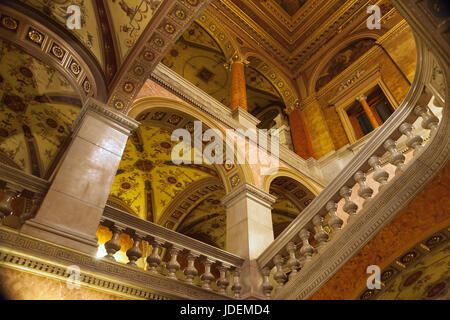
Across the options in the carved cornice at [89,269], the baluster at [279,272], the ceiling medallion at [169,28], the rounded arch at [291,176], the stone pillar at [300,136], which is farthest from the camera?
the stone pillar at [300,136]

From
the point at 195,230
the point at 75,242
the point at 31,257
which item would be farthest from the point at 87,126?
the point at 195,230

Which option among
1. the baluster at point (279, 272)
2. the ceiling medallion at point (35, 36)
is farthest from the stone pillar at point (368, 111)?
the ceiling medallion at point (35, 36)

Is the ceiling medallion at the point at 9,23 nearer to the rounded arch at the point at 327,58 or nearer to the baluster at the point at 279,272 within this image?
the baluster at the point at 279,272

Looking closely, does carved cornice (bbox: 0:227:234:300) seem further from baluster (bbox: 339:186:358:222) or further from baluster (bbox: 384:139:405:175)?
baluster (bbox: 384:139:405:175)

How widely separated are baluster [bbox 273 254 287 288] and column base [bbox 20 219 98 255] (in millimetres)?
2197

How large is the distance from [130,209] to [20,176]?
5.99 meters

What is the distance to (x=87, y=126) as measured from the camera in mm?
4520

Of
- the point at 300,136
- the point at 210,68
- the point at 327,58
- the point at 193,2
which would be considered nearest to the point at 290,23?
the point at 327,58

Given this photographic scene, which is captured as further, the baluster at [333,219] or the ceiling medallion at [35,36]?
the ceiling medallion at [35,36]

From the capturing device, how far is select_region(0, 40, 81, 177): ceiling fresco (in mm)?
5930

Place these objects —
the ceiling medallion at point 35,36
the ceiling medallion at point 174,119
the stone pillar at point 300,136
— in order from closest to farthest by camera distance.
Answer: the ceiling medallion at point 35,36 → the ceiling medallion at point 174,119 → the stone pillar at point 300,136

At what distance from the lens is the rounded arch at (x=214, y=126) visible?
20.4ft

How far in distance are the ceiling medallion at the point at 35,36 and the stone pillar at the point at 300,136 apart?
7258 millimetres
